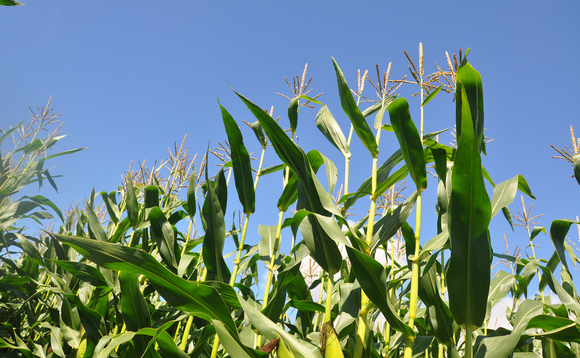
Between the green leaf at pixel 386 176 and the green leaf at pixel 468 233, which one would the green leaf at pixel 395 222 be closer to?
the green leaf at pixel 386 176

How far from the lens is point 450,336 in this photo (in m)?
1.44

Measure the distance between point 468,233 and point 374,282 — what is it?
327 millimetres

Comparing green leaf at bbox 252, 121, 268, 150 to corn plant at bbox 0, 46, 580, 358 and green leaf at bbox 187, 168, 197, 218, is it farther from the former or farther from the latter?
green leaf at bbox 187, 168, 197, 218

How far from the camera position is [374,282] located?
1161 mm

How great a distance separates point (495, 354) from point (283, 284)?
742mm

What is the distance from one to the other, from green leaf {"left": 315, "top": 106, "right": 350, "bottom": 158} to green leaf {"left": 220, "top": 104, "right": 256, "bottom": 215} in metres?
0.39

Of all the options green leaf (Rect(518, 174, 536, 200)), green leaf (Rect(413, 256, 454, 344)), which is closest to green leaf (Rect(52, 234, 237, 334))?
green leaf (Rect(413, 256, 454, 344))

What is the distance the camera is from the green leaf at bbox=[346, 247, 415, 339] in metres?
1.14

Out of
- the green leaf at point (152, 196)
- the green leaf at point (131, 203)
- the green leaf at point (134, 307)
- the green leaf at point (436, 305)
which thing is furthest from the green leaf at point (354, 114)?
the green leaf at point (131, 203)

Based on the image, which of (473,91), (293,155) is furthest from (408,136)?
(293,155)

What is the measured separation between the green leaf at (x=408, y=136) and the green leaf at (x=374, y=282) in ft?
1.42

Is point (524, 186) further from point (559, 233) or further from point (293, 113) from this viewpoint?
point (293, 113)

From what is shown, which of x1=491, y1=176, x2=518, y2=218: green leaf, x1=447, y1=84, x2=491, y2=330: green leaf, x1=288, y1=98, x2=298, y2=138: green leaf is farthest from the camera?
x1=288, y1=98, x2=298, y2=138: green leaf

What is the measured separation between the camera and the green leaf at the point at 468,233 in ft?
3.17
